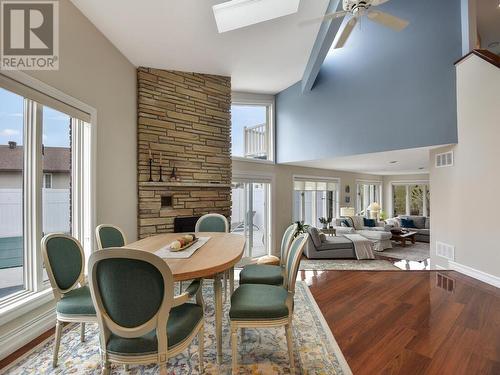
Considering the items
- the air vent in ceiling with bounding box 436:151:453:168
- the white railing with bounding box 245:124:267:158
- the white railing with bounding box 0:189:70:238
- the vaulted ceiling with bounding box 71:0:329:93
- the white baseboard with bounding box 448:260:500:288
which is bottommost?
the white baseboard with bounding box 448:260:500:288

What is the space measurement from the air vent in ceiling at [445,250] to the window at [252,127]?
376 centimetres

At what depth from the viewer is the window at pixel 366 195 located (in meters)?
8.98

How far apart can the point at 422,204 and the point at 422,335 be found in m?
8.80

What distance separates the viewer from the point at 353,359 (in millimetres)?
1763

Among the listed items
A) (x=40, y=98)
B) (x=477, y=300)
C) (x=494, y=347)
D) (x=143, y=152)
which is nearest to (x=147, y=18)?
(x=40, y=98)

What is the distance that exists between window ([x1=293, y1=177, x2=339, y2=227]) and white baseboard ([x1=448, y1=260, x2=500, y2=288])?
3566 millimetres

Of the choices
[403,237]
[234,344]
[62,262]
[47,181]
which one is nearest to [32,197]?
[47,181]

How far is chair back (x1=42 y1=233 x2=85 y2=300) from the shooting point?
1665 millimetres

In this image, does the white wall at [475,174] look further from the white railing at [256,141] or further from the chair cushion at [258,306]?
the white railing at [256,141]

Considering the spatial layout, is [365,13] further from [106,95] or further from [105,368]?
[105,368]

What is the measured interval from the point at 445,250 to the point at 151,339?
4.31m

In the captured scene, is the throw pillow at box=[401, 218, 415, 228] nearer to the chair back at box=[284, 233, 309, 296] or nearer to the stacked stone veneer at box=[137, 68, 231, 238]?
the stacked stone veneer at box=[137, 68, 231, 238]

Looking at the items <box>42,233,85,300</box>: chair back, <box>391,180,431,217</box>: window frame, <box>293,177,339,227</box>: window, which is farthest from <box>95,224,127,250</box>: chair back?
<box>391,180,431,217</box>: window frame

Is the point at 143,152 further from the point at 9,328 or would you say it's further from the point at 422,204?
the point at 422,204
